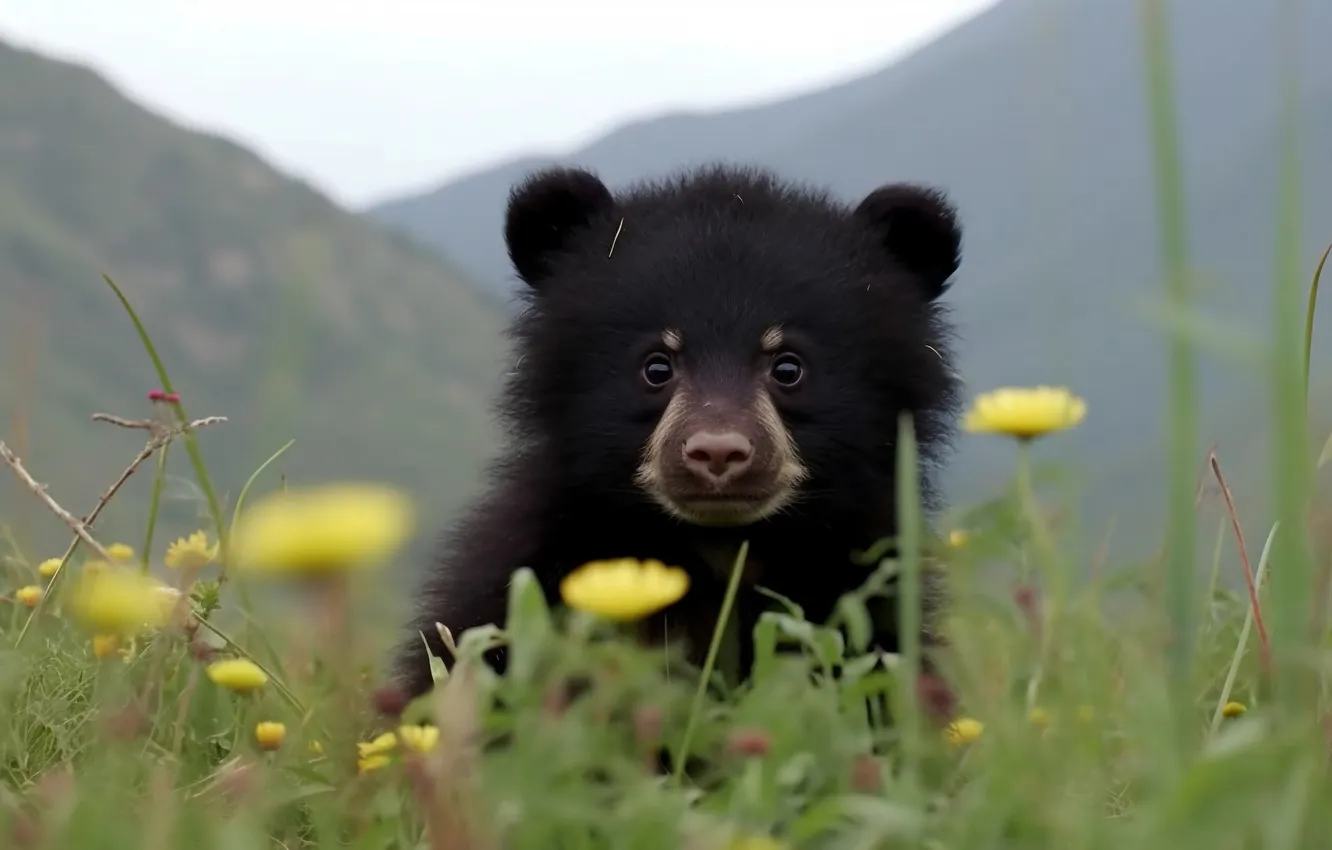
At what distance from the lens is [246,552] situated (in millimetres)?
1486

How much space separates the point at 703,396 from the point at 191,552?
131 centimetres

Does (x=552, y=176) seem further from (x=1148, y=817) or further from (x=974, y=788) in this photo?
(x=1148, y=817)

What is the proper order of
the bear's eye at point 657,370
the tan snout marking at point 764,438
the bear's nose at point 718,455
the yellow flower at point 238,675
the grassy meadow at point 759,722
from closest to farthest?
1. the grassy meadow at point 759,722
2. the yellow flower at point 238,675
3. the bear's nose at point 718,455
4. the tan snout marking at point 764,438
5. the bear's eye at point 657,370

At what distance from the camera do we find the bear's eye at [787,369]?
4.07m

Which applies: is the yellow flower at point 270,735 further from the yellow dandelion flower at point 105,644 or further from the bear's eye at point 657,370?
the bear's eye at point 657,370

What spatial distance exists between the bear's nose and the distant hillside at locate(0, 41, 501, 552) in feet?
263

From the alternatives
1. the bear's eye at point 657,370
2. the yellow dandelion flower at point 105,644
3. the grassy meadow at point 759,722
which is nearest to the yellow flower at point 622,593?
the grassy meadow at point 759,722

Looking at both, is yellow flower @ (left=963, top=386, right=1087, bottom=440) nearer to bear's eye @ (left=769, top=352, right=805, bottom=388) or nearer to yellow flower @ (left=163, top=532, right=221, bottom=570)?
bear's eye @ (left=769, top=352, right=805, bottom=388)

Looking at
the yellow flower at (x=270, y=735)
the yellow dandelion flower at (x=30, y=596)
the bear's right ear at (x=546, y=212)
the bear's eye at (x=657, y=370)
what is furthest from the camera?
the bear's right ear at (x=546, y=212)

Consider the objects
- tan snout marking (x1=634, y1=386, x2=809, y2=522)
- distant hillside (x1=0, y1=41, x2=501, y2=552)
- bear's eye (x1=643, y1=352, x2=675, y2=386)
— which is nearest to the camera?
tan snout marking (x1=634, y1=386, x2=809, y2=522)

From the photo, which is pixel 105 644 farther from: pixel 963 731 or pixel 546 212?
pixel 546 212

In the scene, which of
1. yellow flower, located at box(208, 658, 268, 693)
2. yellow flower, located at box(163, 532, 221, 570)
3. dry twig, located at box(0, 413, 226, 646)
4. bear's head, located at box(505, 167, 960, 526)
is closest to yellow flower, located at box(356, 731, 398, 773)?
A: yellow flower, located at box(208, 658, 268, 693)

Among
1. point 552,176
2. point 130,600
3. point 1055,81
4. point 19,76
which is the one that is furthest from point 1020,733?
point 19,76

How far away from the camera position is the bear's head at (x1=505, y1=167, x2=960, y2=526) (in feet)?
13.0
